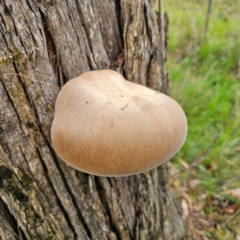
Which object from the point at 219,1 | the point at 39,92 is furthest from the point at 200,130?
the point at 219,1

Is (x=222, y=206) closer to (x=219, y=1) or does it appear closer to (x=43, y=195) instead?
(x=43, y=195)

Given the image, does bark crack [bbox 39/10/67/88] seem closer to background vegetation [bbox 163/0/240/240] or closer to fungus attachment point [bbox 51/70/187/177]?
fungus attachment point [bbox 51/70/187/177]

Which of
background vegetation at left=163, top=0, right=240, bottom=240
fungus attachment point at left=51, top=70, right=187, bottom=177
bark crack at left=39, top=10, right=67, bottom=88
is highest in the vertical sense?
bark crack at left=39, top=10, right=67, bottom=88

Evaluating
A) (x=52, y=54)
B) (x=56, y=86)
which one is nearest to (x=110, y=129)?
(x=56, y=86)

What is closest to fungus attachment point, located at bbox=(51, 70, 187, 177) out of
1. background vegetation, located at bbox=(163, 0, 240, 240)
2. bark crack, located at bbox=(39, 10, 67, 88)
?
bark crack, located at bbox=(39, 10, 67, 88)

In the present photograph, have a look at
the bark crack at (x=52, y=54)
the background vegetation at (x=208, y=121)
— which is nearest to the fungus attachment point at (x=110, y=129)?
the bark crack at (x=52, y=54)

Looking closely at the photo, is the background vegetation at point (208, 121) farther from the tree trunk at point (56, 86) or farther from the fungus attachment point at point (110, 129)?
the fungus attachment point at point (110, 129)

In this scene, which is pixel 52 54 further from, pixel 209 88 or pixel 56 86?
pixel 209 88
